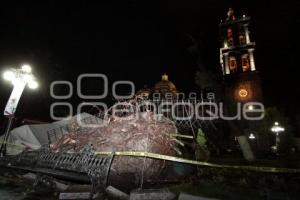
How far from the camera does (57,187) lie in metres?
7.46

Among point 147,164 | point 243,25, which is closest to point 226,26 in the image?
point 243,25

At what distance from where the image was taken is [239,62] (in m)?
46.8

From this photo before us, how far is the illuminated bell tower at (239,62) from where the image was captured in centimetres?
4428

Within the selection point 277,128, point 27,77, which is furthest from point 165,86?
point 27,77

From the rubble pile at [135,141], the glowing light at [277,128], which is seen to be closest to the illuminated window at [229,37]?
the glowing light at [277,128]

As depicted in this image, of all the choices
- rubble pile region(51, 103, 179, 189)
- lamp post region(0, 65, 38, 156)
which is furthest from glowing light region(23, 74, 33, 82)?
rubble pile region(51, 103, 179, 189)

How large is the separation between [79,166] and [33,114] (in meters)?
17.9

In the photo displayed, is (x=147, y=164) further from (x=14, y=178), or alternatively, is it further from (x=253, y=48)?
(x=253, y=48)

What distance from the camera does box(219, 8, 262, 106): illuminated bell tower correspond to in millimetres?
44281

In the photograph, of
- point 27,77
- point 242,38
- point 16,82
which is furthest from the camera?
point 242,38

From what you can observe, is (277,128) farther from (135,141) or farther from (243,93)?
(135,141)

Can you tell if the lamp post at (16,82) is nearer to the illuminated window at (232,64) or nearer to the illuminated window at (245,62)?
the illuminated window at (232,64)

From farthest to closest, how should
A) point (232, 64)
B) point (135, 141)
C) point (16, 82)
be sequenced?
point (232, 64)
point (16, 82)
point (135, 141)

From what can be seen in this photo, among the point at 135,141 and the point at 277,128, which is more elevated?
the point at 277,128
